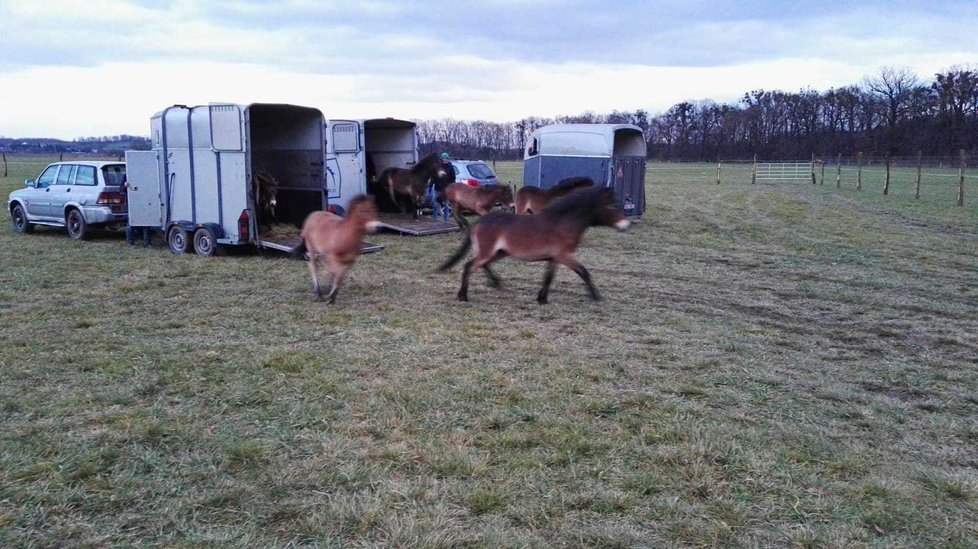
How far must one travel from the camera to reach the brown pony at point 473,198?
17016mm

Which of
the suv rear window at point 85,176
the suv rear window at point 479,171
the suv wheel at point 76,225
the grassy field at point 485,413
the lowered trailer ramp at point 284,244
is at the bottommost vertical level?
the grassy field at point 485,413

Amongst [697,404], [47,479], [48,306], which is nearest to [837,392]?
[697,404]

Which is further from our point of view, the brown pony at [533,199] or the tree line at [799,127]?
the tree line at [799,127]

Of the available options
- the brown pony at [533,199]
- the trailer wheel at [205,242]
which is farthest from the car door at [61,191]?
the brown pony at [533,199]

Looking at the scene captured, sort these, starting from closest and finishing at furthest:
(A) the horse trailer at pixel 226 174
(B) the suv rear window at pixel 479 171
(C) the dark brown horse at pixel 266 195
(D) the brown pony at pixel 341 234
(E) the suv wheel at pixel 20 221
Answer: (D) the brown pony at pixel 341 234 → (A) the horse trailer at pixel 226 174 → (C) the dark brown horse at pixel 266 195 → (E) the suv wheel at pixel 20 221 → (B) the suv rear window at pixel 479 171

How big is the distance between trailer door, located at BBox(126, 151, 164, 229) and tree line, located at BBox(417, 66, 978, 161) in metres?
48.5

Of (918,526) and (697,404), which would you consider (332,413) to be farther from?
(918,526)

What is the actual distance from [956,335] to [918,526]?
4977mm

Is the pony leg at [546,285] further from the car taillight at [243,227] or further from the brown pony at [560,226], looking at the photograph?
the car taillight at [243,227]

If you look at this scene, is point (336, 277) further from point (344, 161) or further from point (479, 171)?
point (479, 171)

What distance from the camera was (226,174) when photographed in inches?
476

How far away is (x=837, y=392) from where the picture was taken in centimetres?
586

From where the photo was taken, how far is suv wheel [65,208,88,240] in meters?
14.8

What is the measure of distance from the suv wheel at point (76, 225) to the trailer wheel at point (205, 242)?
3614 millimetres
